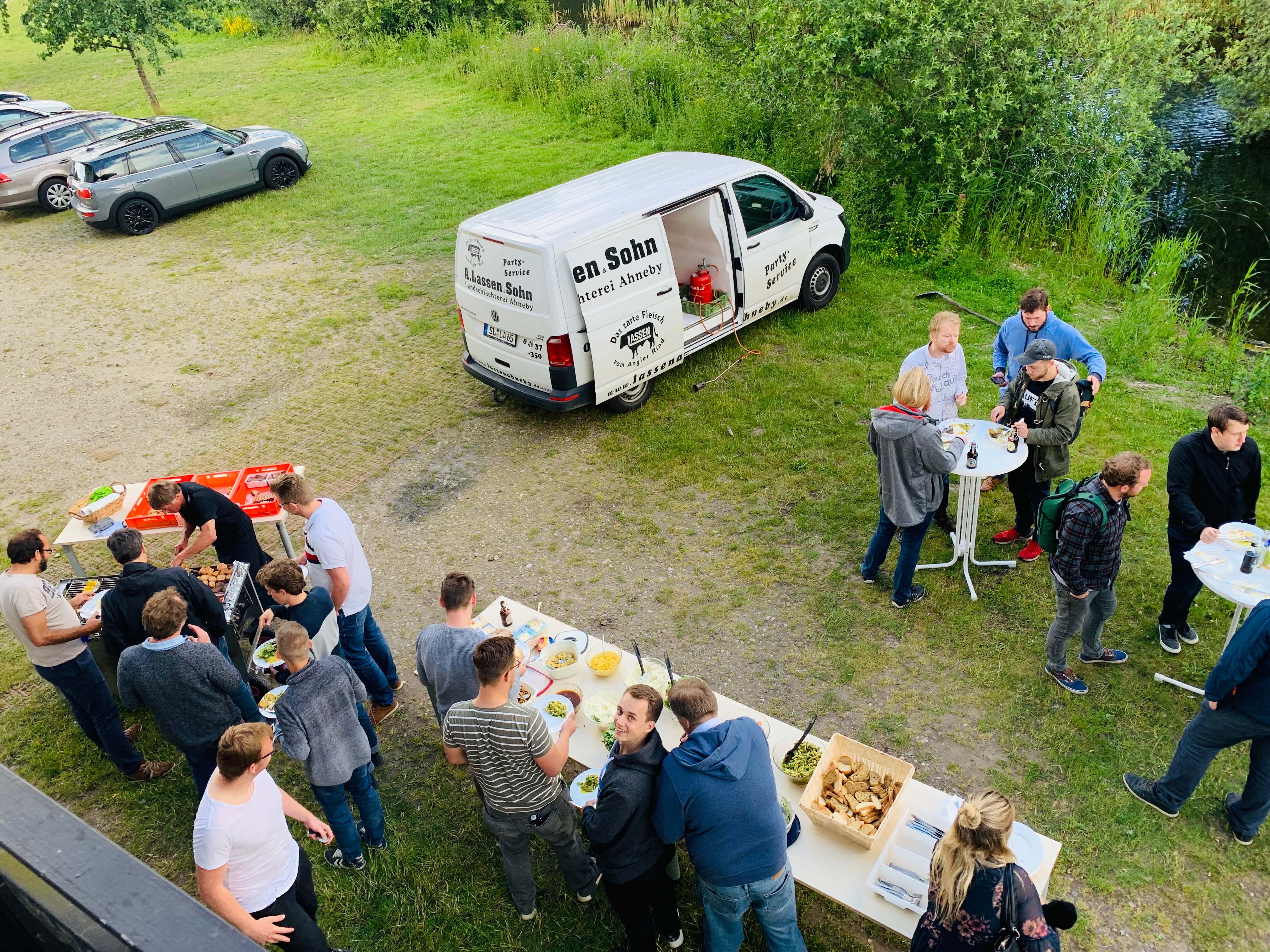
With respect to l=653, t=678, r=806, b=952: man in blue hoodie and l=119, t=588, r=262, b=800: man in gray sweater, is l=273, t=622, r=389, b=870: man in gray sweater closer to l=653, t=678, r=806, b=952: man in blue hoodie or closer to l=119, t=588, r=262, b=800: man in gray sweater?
l=119, t=588, r=262, b=800: man in gray sweater

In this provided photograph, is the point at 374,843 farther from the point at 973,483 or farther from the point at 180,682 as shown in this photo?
the point at 973,483

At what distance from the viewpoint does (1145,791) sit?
15.7ft

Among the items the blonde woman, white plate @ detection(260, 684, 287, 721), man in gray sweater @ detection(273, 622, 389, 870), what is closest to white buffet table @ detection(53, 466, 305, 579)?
white plate @ detection(260, 684, 287, 721)

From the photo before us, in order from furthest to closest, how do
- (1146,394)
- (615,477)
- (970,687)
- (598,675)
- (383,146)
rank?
1. (383,146)
2. (1146,394)
3. (615,477)
4. (970,687)
5. (598,675)

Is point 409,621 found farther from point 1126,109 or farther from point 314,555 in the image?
point 1126,109

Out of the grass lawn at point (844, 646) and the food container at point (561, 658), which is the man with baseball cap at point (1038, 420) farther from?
the food container at point (561, 658)

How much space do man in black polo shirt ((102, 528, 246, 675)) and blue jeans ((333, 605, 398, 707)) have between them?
0.73 m

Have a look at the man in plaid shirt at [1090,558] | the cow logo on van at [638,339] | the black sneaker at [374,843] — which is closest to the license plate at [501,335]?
the cow logo on van at [638,339]

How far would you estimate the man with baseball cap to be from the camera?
6008 mm

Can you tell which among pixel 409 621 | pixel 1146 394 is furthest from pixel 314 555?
pixel 1146 394

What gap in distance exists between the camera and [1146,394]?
868 cm

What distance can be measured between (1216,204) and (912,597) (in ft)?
36.5

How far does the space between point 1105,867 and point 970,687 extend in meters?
1.34

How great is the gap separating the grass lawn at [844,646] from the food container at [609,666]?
1052 mm
